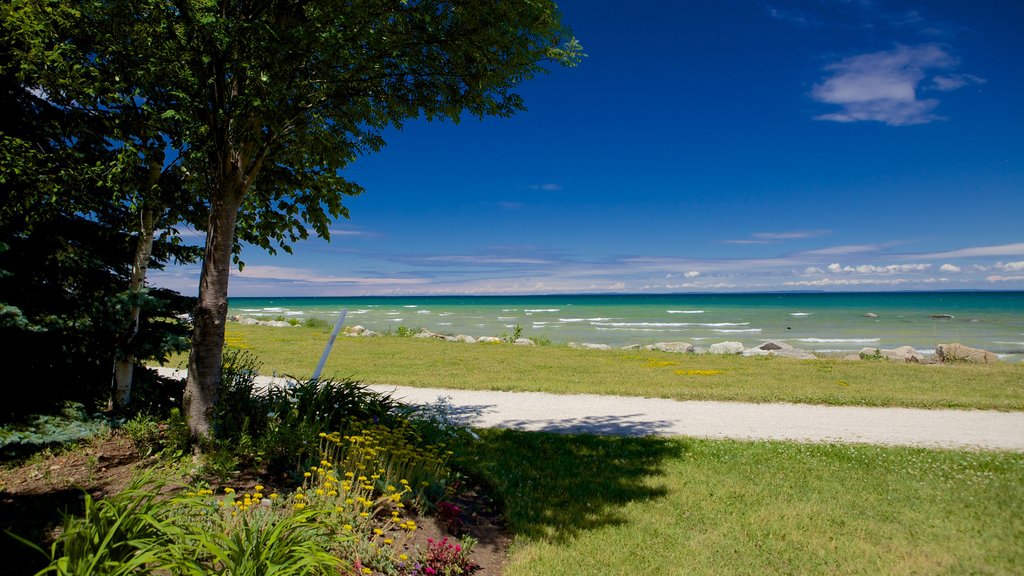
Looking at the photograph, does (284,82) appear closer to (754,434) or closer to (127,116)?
(127,116)

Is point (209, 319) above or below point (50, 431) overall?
above

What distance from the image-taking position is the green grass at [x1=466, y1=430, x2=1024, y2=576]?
4.52 meters

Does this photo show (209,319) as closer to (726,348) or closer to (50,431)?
(50,431)

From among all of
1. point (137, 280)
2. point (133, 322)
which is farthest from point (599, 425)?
point (137, 280)

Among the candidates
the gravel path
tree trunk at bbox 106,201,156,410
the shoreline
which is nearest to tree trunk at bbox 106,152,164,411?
tree trunk at bbox 106,201,156,410

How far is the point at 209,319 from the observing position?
19.0 ft

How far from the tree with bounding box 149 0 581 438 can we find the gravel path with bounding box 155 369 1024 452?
191 inches

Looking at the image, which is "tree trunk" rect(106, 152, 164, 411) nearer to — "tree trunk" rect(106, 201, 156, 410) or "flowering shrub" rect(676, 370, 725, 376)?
"tree trunk" rect(106, 201, 156, 410)

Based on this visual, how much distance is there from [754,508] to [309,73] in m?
6.81

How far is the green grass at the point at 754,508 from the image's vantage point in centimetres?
452

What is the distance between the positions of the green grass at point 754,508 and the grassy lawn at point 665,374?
5.16 m

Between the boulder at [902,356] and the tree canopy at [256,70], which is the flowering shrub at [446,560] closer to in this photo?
the tree canopy at [256,70]

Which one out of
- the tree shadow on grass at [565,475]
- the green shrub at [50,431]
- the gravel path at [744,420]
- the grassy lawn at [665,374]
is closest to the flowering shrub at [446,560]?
the tree shadow on grass at [565,475]

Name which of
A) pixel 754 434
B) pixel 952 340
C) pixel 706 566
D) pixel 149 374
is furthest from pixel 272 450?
pixel 952 340
